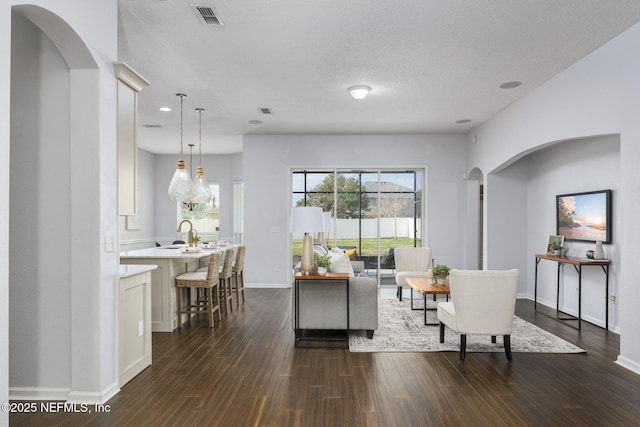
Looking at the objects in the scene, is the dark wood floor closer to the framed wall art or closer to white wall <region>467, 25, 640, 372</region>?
white wall <region>467, 25, 640, 372</region>

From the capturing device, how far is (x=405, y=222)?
309 inches

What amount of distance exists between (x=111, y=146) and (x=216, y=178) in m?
7.37

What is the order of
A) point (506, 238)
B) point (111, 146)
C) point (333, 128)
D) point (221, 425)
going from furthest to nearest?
point (333, 128)
point (506, 238)
point (111, 146)
point (221, 425)

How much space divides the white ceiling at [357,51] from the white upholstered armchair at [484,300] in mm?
2168

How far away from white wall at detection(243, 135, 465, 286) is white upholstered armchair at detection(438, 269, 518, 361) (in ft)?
13.5

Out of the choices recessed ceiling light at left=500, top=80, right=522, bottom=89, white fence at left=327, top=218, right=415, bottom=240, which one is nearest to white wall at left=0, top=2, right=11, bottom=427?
recessed ceiling light at left=500, top=80, right=522, bottom=89

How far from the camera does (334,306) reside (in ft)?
14.2

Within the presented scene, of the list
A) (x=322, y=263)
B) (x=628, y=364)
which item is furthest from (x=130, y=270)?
(x=628, y=364)

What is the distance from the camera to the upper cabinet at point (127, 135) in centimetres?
309

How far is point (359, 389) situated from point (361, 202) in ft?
16.6

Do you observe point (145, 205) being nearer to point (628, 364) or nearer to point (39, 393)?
point (39, 393)

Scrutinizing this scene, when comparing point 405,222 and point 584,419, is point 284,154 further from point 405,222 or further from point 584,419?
point 584,419

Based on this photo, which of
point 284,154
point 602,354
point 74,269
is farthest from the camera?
point 284,154

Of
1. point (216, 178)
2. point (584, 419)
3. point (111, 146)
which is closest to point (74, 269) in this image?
point (111, 146)
